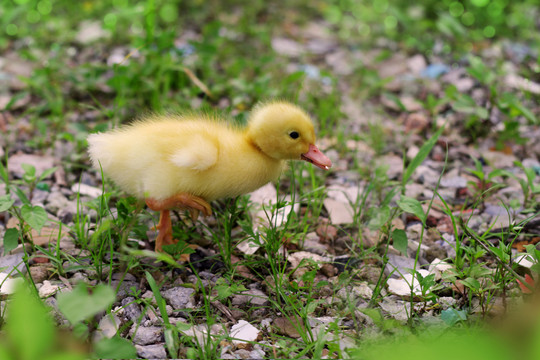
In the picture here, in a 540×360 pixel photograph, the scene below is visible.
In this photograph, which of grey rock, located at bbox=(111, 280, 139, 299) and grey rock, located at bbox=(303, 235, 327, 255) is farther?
grey rock, located at bbox=(303, 235, 327, 255)

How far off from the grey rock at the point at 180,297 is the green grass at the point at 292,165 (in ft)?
0.17

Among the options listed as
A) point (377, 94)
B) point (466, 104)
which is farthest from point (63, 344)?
point (377, 94)

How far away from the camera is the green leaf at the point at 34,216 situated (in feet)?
7.94

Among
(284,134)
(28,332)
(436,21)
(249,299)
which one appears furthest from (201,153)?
(436,21)

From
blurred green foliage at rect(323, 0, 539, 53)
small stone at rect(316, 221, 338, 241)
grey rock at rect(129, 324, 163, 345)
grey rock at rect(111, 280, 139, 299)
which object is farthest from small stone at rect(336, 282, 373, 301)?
blurred green foliage at rect(323, 0, 539, 53)

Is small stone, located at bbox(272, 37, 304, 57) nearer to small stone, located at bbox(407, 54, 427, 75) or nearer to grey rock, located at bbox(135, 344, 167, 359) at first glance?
small stone, located at bbox(407, 54, 427, 75)

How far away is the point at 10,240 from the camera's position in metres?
2.44

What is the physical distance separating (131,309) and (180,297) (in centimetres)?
22

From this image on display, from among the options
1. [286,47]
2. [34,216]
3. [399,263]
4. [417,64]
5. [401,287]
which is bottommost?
[401,287]

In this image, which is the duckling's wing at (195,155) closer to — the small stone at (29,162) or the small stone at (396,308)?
the small stone at (396,308)

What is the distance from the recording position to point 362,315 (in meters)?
2.35

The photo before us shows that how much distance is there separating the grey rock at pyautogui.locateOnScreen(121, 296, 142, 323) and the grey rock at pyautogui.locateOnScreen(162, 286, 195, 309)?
0.14 meters

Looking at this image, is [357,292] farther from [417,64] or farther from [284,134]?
[417,64]

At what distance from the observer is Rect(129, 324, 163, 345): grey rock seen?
7.15 ft
